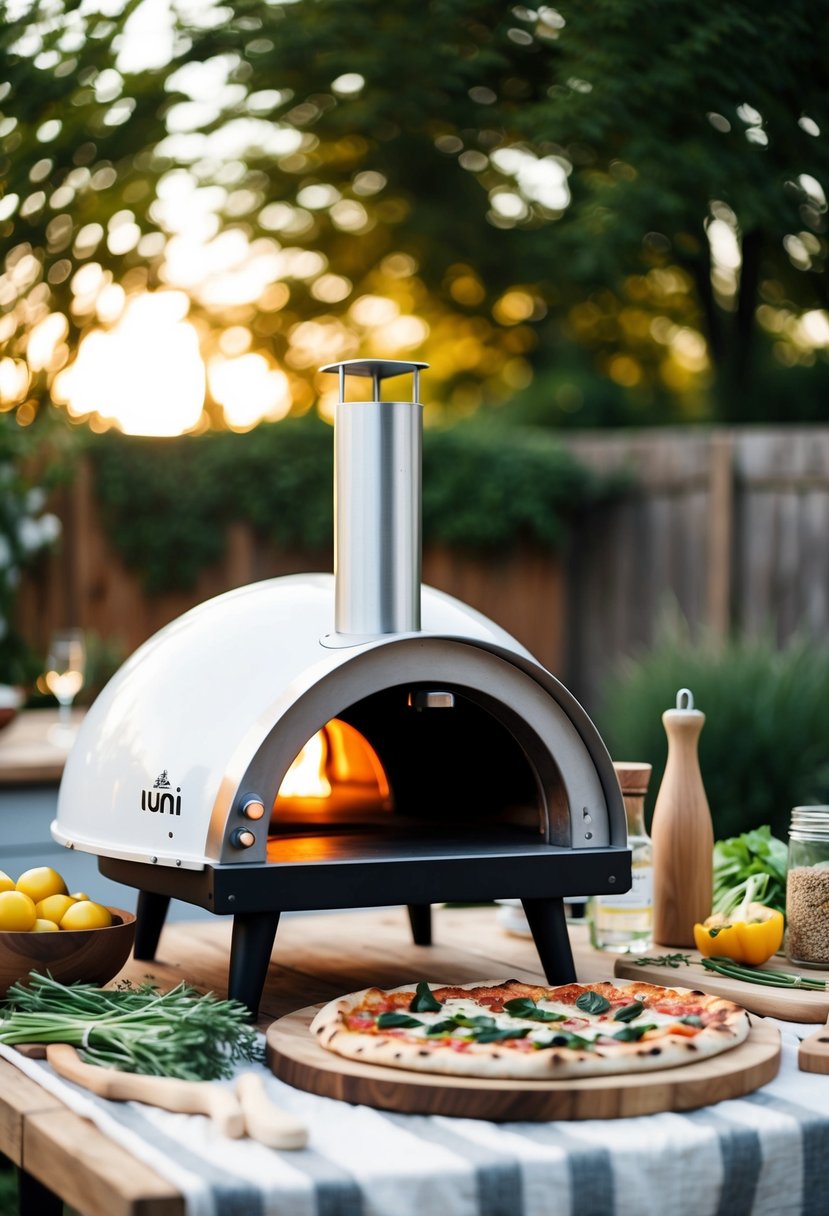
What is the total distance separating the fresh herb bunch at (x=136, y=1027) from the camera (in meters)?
1.89

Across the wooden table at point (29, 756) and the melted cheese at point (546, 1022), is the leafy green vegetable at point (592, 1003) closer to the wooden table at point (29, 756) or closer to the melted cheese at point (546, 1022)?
the melted cheese at point (546, 1022)

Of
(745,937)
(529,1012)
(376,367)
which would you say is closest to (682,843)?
(745,937)

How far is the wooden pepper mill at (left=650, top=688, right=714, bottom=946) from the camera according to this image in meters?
2.67

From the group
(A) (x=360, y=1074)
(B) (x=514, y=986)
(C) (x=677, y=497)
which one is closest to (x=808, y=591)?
(C) (x=677, y=497)

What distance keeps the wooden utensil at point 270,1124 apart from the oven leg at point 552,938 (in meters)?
0.73

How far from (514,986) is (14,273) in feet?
14.9

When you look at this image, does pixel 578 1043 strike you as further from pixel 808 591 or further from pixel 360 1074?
pixel 808 591

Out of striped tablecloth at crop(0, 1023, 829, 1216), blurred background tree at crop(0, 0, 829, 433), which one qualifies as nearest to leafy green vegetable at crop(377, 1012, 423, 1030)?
striped tablecloth at crop(0, 1023, 829, 1216)

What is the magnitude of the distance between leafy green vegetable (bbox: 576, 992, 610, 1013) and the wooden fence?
4773 mm

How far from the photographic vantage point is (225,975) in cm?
258

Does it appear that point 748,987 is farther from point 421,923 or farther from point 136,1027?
point 136,1027

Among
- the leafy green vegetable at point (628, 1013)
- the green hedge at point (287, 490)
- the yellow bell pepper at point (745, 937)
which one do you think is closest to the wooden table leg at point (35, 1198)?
the leafy green vegetable at point (628, 1013)

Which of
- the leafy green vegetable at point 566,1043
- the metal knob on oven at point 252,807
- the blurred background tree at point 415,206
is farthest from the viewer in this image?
the blurred background tree at point 415,206

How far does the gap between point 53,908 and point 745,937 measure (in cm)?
110
